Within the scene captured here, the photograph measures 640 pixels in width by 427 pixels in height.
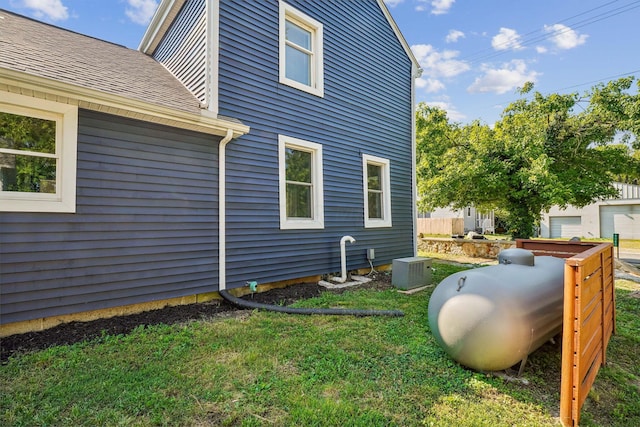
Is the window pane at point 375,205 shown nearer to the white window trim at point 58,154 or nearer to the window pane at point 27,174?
the white window trim at point 58,154

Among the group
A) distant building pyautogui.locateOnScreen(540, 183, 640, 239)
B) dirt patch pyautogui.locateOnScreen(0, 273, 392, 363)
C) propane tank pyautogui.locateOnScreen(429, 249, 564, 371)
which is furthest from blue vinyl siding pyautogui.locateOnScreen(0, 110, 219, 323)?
distant building pyautogui.locateOnScreen(540, 183, 640, 239)

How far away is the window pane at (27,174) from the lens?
3.34 metres

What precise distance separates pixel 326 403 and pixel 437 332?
1.23m

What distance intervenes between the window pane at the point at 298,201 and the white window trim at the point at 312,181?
11cm

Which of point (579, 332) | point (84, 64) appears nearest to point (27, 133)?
point (84, 64)

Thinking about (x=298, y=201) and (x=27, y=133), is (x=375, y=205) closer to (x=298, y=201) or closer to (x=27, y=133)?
(x=298, y=201)

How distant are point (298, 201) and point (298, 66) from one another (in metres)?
2.80

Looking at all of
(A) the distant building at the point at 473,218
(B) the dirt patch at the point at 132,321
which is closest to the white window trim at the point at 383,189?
(B) the dirt patch at the point at 132,321

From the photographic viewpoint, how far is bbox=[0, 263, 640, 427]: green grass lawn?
2064mm

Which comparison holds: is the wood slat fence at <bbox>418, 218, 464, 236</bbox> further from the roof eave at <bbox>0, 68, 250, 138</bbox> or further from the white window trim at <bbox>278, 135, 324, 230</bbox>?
the roof eave at <bbox>0, 68, 250, 138</bbox>

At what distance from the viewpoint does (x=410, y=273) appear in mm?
5957

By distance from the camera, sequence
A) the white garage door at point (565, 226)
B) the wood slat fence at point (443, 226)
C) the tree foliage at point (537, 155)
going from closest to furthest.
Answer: the tree foliage at point (537, 155), the wood slat fence at point (443, 226), the white garage door at point (565, 226)

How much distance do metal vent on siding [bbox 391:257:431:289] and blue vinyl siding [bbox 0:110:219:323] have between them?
138 inches

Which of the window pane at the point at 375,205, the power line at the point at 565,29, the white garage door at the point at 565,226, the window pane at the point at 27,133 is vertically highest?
the power line at the point at 565,29
